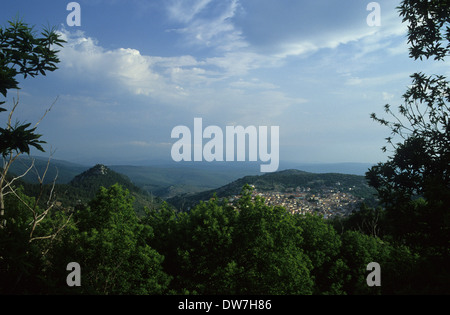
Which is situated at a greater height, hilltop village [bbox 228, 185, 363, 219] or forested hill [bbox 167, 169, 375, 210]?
forested hill [bbox 167, 169, 375, 210]

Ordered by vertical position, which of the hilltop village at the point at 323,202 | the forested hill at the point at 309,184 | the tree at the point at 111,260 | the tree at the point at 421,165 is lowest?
the hilltop village at the point at 323,202

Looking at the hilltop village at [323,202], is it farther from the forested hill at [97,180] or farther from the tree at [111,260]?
the forested hill at [97,180]

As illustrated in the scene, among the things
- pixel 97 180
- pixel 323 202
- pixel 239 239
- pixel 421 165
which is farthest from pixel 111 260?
pixel 97 180

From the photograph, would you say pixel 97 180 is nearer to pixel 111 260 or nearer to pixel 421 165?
pixel 111 260

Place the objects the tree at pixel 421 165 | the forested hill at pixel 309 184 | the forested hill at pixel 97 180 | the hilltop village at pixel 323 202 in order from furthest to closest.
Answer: the forested hill at pixel 97 180 < the forested hill at pixel 309 184 < the hilltop village at pixel 323 202 < the tree at pixel 421 165

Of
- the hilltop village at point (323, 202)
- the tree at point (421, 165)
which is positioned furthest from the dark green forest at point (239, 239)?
the hilltop village at point (323, 202)

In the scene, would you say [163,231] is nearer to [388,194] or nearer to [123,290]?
[123,290]

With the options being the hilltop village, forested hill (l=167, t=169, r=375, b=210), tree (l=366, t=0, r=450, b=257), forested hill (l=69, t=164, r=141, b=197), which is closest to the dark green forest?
→ tree (l=366, t=0, r=450, b=257)

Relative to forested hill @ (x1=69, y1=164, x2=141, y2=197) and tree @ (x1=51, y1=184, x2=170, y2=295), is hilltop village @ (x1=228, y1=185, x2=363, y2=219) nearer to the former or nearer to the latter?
tree @ (x1=51, y1=184, x2=170, y2=295)
